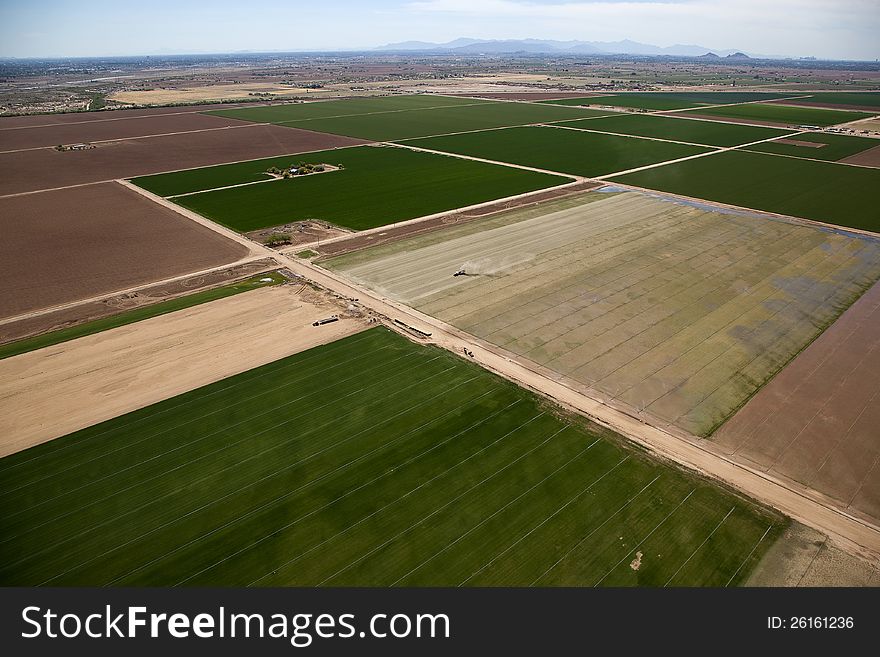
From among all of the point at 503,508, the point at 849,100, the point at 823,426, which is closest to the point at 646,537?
the point at 503,508

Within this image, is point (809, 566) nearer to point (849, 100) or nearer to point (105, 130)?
point (105, 130)

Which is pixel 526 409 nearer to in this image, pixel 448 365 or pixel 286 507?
pixel 448 365

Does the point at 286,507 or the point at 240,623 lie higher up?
the point at 240,623

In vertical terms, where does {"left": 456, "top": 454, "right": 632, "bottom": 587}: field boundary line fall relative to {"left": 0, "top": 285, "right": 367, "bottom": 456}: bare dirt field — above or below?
below

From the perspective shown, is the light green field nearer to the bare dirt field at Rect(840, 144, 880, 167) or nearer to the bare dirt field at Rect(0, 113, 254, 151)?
the bare dirt field at Rect(840, 144, 880, 167)

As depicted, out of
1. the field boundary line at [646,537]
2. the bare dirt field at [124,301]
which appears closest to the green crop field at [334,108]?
the bare dirt field at [124,301]

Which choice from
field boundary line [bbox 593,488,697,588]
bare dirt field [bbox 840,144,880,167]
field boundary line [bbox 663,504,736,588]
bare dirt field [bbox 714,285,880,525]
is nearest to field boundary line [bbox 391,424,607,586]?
field boundary line [bbox 593,488,697,588]

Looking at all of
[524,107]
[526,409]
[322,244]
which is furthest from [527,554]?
[524,107]
